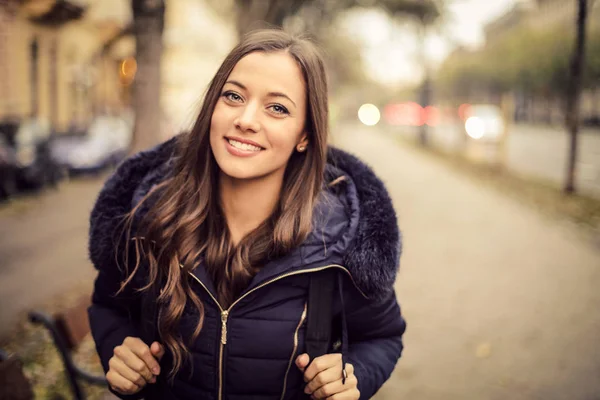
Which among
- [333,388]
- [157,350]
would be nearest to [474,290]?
[333,388]

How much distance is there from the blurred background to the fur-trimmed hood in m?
0.39

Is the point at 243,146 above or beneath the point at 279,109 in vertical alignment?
beneath

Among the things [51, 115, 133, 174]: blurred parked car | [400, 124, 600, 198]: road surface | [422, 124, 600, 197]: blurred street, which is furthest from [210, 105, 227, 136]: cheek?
[51, 115, 133, 174]: blurred parked car

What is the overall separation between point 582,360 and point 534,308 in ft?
3.48

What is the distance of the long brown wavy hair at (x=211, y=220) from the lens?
1.72 m

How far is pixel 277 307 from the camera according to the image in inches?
67.9

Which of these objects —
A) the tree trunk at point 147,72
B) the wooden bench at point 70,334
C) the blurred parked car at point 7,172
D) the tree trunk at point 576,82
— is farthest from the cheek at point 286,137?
the blurred parked car at point 7,172

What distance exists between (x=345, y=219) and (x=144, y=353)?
0.77 meters

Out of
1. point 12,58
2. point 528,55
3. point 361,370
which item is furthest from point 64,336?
point 528,55

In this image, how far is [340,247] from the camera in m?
1.73

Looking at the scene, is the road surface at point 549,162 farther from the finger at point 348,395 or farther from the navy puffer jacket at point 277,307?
the finger at point 348,395

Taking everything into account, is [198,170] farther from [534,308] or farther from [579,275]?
[579,275]

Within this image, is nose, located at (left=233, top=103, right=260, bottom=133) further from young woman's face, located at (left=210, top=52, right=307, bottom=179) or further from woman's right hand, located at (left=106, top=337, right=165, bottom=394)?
woman's right hand, located at (left=106, top=337, right=165, bottom=394)

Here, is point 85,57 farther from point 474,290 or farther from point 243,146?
point 243,146
